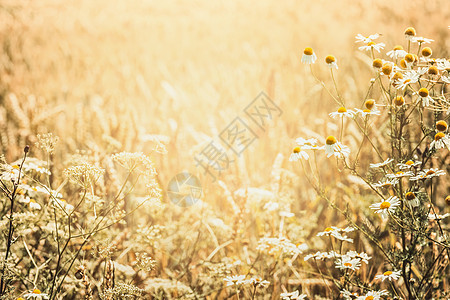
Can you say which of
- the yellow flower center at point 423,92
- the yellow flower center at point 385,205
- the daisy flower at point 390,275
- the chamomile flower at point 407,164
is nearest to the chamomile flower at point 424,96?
the yellow flower center at point 423,92

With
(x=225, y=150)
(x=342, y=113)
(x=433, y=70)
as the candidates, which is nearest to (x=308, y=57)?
(x=342, y=113)

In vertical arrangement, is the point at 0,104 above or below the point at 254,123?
below

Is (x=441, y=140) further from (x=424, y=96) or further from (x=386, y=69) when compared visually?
(x=386, y=69)

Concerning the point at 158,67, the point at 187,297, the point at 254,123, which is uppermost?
the point at 158,67

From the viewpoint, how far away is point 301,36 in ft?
15.7

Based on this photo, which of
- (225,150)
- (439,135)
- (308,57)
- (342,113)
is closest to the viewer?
(439,135)

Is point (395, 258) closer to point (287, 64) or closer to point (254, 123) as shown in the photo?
point (254, 123)

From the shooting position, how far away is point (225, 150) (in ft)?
6.81

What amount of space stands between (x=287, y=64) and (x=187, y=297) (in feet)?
9.33

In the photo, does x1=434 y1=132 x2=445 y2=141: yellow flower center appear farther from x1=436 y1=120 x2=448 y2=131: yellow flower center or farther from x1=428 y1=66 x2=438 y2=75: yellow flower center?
x1=428 y1=66 x2=438 y2=75: yellow flower center

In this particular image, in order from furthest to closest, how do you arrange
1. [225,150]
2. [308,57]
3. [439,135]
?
[225,150]
[308,57]
[439,135]

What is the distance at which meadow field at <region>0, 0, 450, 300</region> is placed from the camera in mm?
1370

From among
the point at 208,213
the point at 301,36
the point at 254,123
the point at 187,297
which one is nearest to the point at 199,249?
the point at 208,213

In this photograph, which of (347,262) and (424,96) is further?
(347,262)
